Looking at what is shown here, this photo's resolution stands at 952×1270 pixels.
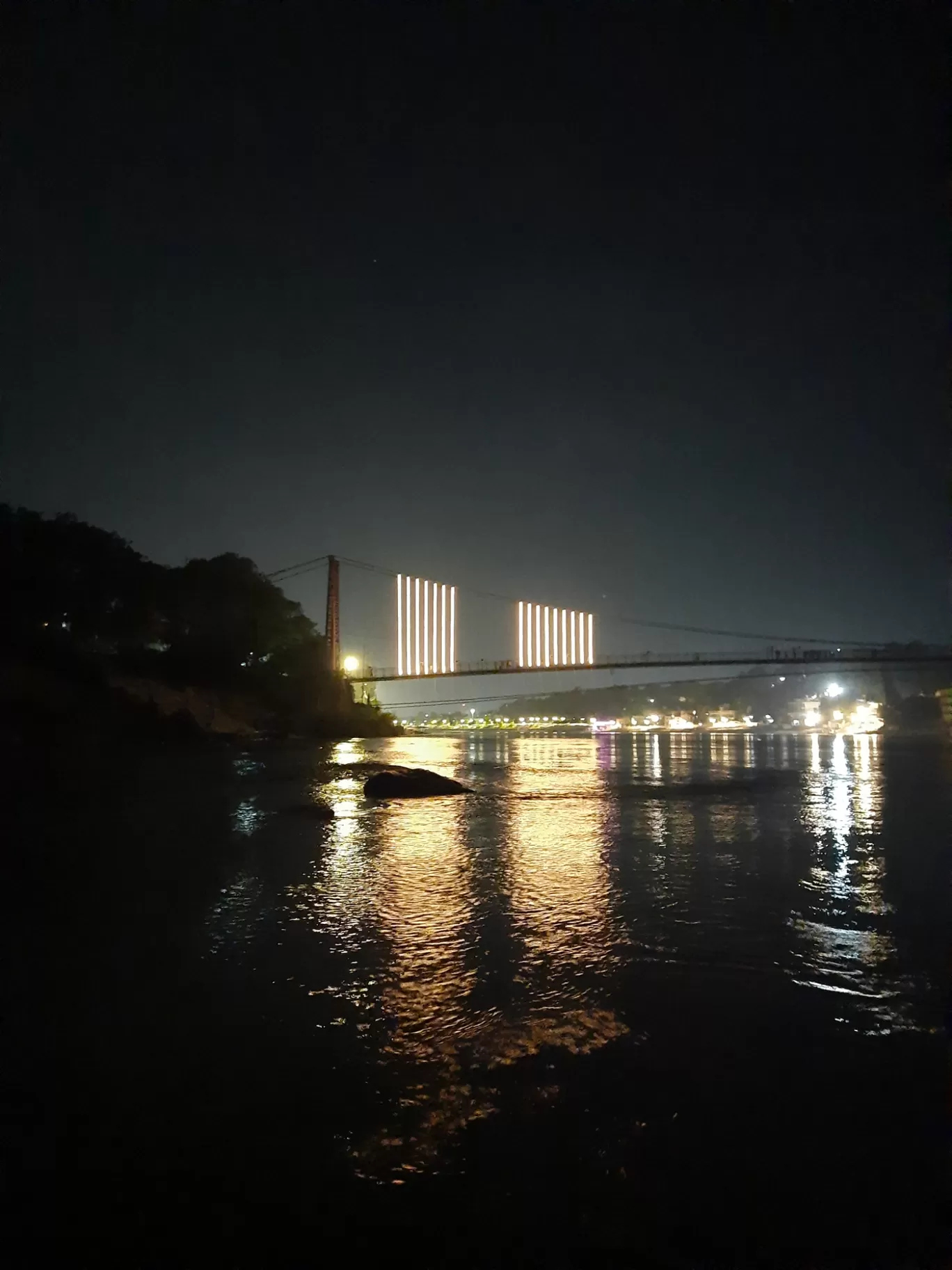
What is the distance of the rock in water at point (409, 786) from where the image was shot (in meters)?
17.8

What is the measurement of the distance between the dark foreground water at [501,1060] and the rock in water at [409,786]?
783 centimetres

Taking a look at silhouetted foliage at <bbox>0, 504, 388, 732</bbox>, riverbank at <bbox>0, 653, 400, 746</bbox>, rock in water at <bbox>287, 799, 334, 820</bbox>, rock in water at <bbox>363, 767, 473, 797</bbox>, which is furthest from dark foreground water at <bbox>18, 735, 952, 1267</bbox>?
silhouetted foliage at <bbox>0, 504, 388, 732</bbox>

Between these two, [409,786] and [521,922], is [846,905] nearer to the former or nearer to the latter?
[521,922]

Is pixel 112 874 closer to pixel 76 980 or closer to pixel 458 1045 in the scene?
pixel 76 980

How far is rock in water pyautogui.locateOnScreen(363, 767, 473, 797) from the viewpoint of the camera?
17.8 meters

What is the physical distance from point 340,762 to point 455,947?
24.2m

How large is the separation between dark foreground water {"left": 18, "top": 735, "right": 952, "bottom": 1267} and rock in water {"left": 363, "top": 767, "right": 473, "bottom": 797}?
7.83 metres

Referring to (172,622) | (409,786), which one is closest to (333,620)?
(172,622)

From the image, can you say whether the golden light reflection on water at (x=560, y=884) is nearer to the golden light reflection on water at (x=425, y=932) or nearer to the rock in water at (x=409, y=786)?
the golden light reflection on water at (x=425, y=932)

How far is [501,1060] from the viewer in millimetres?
4172

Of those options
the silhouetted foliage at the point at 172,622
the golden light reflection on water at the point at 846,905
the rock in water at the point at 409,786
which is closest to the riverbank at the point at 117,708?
the silhouetted foliage at the point at 172,622

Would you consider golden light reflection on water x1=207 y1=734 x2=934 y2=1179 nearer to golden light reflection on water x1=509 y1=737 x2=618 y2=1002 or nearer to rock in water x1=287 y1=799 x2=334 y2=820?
golden light reflection on water x1=509 y1=737 x2=618 y2=1002

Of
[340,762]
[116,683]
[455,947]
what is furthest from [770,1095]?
[116,683]

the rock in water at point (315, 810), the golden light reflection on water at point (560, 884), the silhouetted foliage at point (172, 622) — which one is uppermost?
the silhouetted foliage at point (172, 622)
